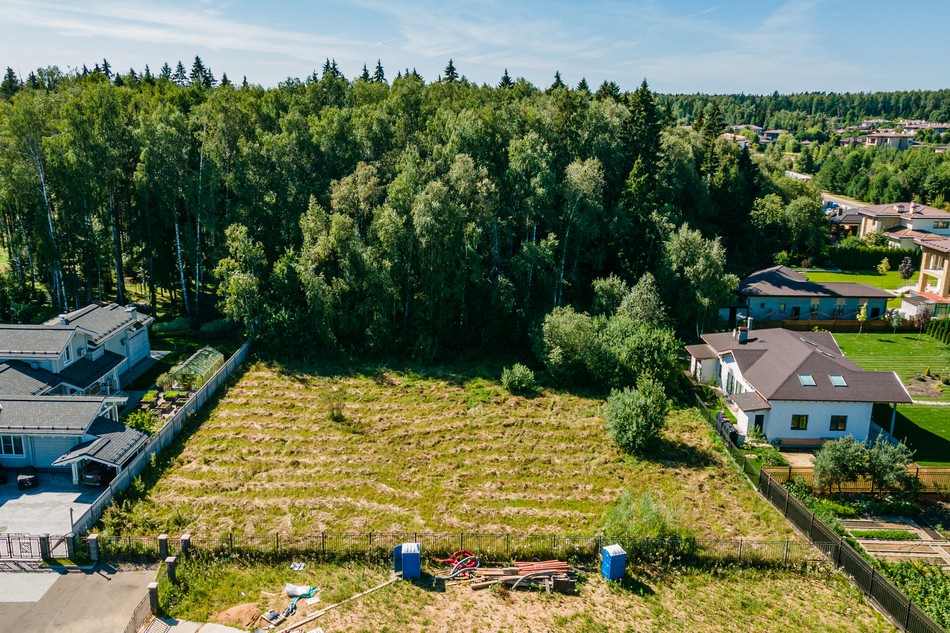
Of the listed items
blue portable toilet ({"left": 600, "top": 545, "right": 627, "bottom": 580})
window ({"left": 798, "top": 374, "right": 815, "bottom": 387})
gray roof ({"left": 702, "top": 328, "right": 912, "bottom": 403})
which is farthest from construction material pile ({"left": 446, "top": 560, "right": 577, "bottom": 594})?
window ({"left": 798, "top": 374, "right": 815, "bottom": 387})

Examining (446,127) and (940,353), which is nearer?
(940,353)

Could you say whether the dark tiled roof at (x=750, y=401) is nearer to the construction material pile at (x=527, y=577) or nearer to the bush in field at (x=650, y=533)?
the bush in field at (x=650, y=533)

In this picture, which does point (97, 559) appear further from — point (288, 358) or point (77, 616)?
point (288, 358)

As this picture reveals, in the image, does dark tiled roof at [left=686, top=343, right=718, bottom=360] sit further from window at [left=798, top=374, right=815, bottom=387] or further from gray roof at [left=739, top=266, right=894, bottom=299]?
gray roof at [left=739, top=266, right=894, bottom=299]

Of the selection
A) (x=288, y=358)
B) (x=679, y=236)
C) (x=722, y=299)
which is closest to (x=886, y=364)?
(x=722, y=299)

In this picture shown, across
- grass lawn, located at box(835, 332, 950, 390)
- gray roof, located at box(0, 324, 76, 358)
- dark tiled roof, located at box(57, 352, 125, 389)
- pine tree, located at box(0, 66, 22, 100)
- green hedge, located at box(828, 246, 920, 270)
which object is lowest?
grass lawn, located at box(835, 332, 950, 390)

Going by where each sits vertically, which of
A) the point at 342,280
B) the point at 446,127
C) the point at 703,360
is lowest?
the point at 703,360
